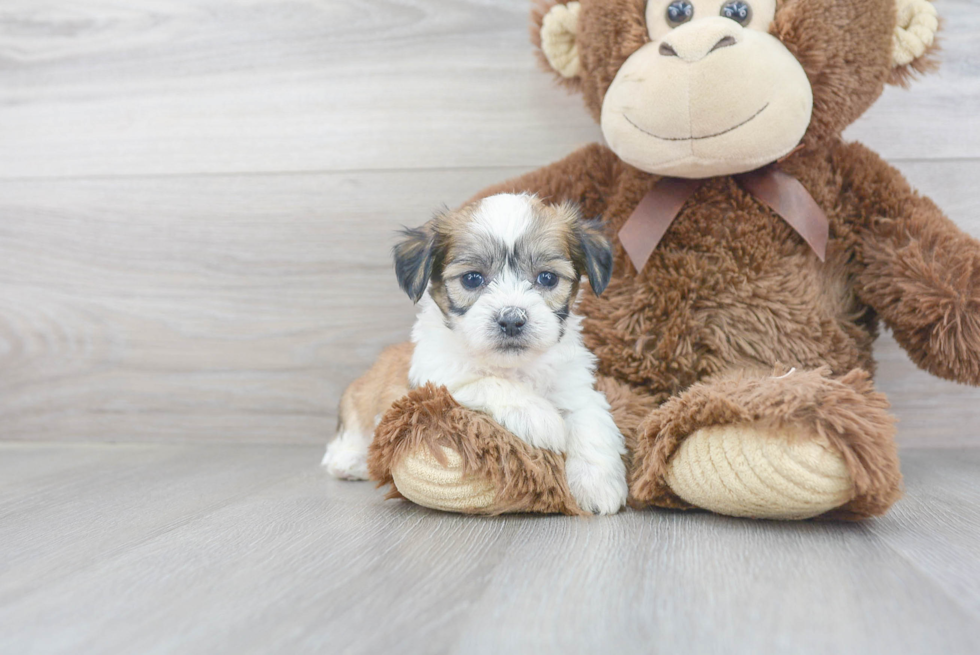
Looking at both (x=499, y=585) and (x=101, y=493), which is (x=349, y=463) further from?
(x=499, y=585)

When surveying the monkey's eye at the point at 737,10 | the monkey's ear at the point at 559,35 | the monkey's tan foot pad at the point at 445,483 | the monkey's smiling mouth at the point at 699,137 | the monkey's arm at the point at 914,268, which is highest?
the monkey's eye at the point at 737,10

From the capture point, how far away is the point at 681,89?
1.34m

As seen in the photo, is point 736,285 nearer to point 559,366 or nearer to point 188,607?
point 559,366

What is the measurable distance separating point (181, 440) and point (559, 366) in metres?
1.28

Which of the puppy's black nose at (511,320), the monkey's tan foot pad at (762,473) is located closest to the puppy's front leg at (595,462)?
the monkey's tan foot pad at (762,473)

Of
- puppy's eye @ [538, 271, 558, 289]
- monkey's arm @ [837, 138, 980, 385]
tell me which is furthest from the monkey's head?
puppy's eye @ [538, 271, 558, 289]

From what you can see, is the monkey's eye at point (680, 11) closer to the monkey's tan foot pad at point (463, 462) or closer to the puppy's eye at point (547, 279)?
the puppy's eye at point (547, 279)

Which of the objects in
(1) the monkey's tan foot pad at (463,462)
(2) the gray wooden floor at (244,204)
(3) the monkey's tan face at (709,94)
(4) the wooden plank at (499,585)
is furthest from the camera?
(2) the gray wooden floor at (244,204)

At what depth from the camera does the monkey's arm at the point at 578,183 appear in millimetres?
1644

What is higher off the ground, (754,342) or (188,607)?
(188,607)

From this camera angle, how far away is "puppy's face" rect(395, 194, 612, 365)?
126 centimetres

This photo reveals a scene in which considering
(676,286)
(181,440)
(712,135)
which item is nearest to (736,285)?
(676,286)

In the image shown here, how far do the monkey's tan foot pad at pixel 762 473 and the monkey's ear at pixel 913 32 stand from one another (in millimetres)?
848

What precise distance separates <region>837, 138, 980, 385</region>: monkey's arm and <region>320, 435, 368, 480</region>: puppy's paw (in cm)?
113
